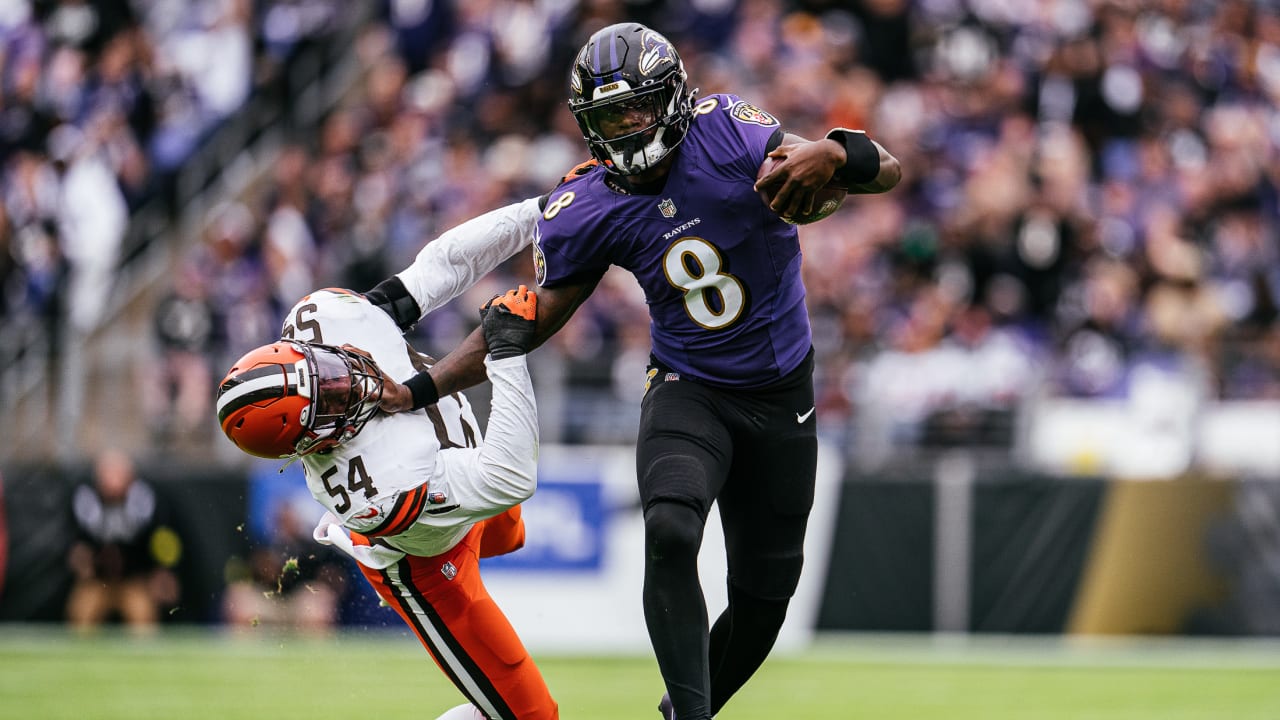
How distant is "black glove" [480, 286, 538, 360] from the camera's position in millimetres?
5508

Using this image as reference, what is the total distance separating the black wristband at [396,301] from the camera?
588 cm

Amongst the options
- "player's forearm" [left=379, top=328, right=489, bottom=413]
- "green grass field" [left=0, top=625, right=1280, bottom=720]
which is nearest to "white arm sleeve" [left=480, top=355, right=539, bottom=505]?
"player's forearm" [left=379, top=328, right=489, bottom=413]

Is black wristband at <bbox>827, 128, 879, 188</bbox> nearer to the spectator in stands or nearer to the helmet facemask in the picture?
the helmet facemask

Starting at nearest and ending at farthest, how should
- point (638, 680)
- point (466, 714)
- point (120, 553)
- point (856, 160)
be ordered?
point (856, 160) → point (466, 714) → point (638, 680) → point (120, 553)

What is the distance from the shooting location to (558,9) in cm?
1669

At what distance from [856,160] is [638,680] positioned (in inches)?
232

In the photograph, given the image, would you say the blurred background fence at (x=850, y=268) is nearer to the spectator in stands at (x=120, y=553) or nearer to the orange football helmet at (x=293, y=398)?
the spectator in stands at (x=120, y=553)

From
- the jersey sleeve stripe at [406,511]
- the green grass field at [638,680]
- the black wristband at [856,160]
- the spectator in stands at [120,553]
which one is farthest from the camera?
the spectator in stands at [120,553]

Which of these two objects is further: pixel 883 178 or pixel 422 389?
pixel 422 389

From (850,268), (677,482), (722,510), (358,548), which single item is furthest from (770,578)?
(850,268)

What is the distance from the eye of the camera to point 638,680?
10.5 m

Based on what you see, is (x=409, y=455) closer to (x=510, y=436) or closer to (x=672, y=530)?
(x=510, y=436)

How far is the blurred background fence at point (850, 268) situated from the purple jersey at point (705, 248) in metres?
5.12

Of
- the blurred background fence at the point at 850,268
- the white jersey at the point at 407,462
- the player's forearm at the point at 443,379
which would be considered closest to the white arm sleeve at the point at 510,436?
the white jersey at the point at 407,462
